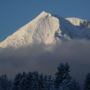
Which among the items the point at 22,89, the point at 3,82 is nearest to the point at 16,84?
the point at 22,89

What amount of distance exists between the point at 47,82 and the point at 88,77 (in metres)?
22.3

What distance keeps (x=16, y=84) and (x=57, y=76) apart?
21.8 metres

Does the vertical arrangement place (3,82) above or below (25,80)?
above

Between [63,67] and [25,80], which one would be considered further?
[25,80]

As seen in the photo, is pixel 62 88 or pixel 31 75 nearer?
pixel 62 88

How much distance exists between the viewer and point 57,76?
9838cm

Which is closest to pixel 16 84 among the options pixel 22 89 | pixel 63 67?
pixel 22 89

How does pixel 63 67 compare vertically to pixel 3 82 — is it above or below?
below

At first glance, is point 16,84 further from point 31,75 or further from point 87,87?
point 87,87

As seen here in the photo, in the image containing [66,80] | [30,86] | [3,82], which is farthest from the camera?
[3,82]

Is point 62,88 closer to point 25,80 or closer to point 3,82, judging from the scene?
point 25,80

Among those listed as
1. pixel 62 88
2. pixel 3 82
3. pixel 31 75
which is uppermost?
pixel 3 82

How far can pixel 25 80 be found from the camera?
4658 inches

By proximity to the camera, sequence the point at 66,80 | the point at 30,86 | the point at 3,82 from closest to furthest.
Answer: the point at 66,80, the point at 30,86, the point at 3,82
